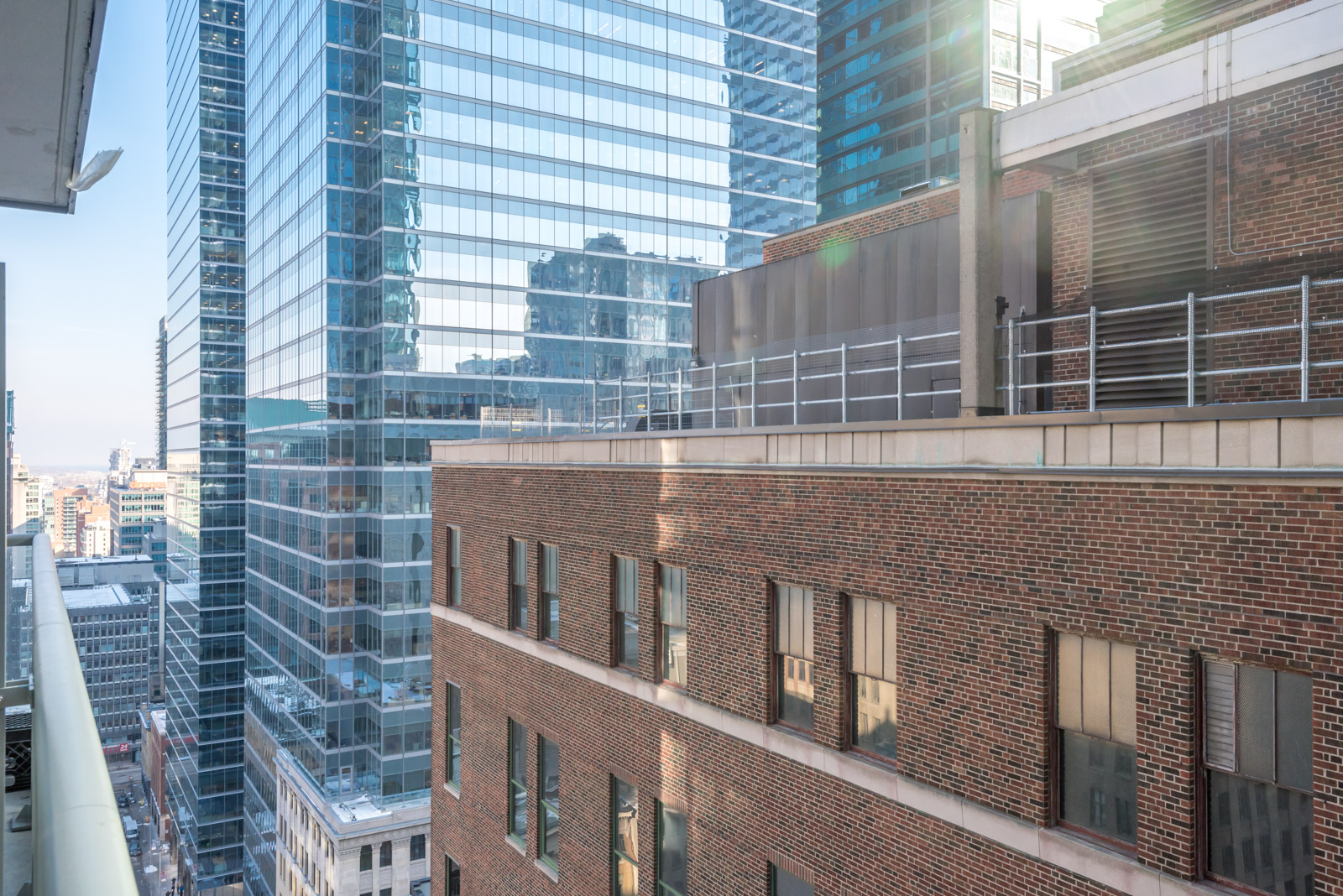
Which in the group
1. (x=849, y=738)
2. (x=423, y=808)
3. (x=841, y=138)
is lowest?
(x=423, y=808)

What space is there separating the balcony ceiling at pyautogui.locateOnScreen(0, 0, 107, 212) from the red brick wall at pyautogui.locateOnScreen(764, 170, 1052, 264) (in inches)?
572

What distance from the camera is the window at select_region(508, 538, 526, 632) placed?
20.8 meters

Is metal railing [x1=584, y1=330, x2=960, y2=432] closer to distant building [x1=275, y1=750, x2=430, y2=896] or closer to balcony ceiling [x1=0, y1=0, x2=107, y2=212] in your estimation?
balcony ceiling [x1=0, y1=0, x2=107, y2=212]

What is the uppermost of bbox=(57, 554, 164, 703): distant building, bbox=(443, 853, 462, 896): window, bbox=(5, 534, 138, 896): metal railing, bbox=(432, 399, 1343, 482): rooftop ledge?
bbox=(432, 399, 1343, 482): rooftop ledge

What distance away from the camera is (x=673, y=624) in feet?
52.1

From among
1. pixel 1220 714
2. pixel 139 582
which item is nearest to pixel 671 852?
pixel 1220 714

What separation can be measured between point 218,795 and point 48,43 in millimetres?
92066

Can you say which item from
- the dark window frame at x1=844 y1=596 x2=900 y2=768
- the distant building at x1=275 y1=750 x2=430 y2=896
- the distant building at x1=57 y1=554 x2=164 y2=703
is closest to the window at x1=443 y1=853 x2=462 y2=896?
the dark window frame at x1=844 y1=596 x2=900 y2=768

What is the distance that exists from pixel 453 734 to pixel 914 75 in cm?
7137

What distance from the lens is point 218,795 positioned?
80.8m

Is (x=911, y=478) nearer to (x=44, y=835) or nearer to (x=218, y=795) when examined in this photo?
(x=44, y=835)

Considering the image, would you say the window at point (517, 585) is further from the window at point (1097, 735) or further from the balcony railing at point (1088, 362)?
the window at point (1097, 735)

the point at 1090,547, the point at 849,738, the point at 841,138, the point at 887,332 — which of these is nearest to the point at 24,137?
the point at 1090,547

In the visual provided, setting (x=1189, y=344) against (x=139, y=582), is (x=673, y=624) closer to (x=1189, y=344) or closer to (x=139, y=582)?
(x=1189, y=344)
